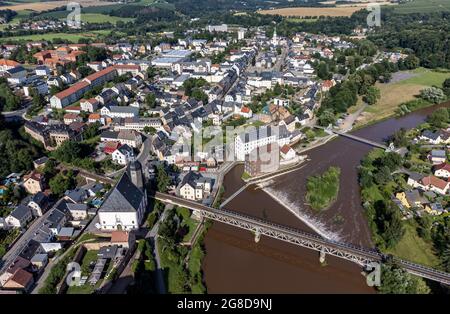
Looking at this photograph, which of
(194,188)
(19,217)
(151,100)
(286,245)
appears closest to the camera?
(286,245)

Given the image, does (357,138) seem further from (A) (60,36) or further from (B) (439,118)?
(A) (60,36)

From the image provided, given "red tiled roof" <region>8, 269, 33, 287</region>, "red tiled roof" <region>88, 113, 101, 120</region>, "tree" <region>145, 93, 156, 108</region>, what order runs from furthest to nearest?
1. "tree" <region>145, 93, 156, 108</region>
2. "red tiled roof" <region>88, 113, 101, 120</region>
3. "red tiled roof" <region>8, 269, 33, 287</region>

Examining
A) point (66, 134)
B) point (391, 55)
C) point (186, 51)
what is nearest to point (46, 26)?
point (186, 51)

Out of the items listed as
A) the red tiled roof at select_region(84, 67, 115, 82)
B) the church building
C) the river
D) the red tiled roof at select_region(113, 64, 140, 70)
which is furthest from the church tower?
the red tiled roof at select_region(113, 64, 140, 70)

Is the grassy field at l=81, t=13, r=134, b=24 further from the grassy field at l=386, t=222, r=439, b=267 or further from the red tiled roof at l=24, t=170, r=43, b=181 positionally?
the grassy field at l=386, t=222, r=439, b=267

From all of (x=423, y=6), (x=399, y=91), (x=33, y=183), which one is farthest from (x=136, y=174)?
(x=423, y=6)
